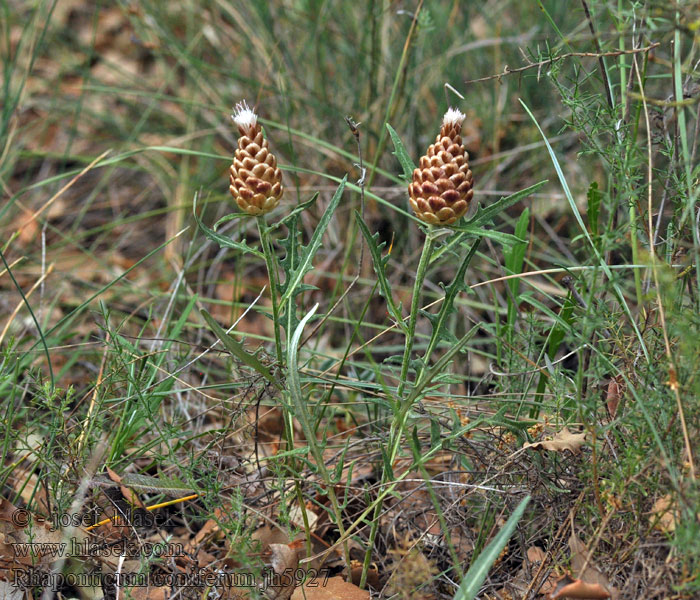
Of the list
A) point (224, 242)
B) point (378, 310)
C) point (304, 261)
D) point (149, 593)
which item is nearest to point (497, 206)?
point (304, 261)

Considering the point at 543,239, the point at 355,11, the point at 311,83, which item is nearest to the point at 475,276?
the point at 543,239

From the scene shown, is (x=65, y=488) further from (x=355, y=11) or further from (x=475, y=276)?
(x=355, y=11)

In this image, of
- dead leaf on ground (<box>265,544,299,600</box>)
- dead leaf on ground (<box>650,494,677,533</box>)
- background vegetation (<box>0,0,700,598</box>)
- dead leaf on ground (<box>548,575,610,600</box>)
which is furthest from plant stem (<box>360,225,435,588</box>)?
dead leaf on ground (<box>650,494,677,533</box>)

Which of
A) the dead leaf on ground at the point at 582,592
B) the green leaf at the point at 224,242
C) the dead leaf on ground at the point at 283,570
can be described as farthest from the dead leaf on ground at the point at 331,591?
the green leaf at the point at 224,242

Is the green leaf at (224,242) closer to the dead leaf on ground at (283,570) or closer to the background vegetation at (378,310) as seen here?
the background vegetation at (378,310)

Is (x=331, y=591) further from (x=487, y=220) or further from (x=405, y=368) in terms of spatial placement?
(x=487, y=220)
